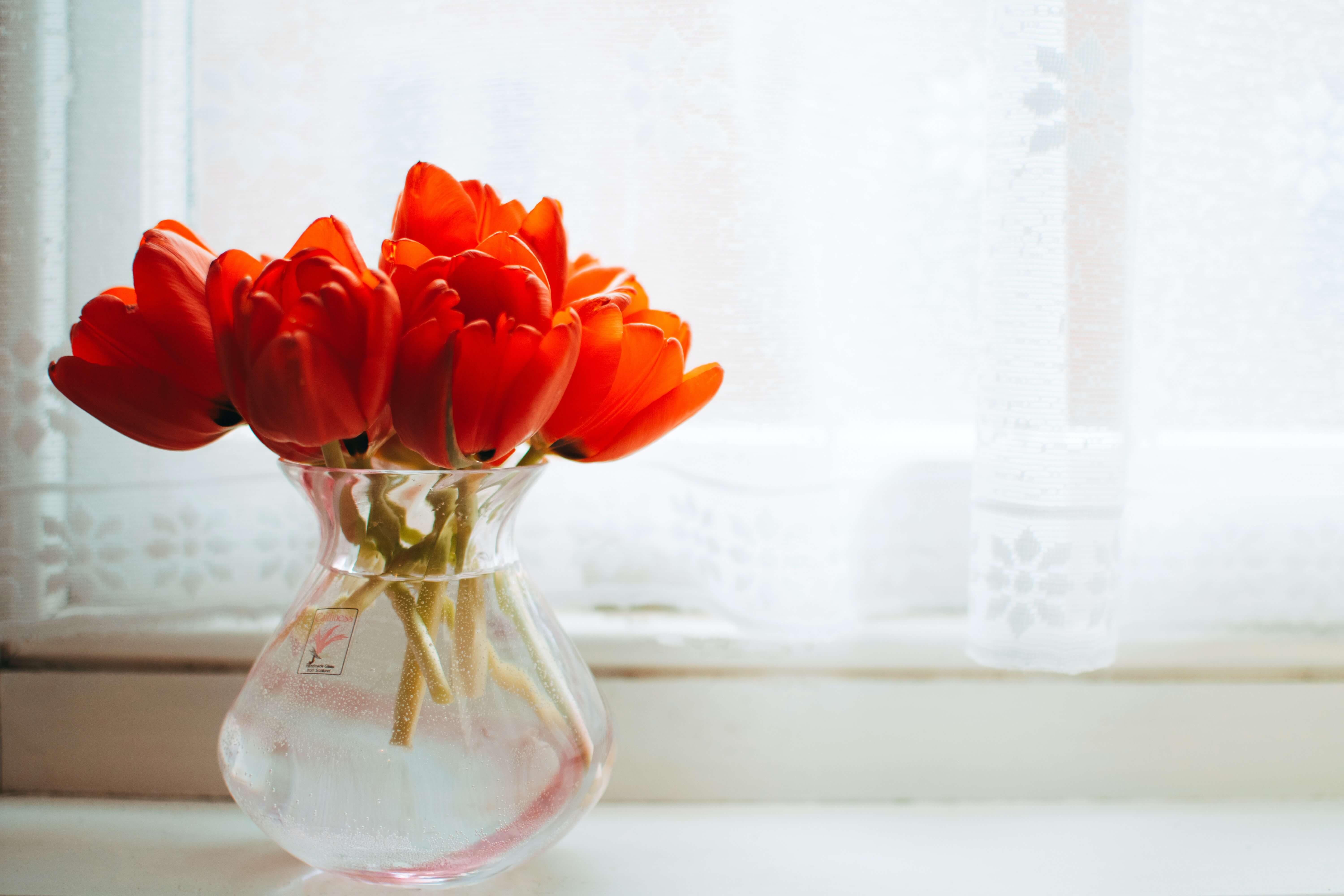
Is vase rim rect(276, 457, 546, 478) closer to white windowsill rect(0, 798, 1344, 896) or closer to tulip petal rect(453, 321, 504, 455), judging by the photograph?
tulip petal rect(453, 321, 504, 455)

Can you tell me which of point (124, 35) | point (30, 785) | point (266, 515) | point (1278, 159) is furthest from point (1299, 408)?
point (30, 785)

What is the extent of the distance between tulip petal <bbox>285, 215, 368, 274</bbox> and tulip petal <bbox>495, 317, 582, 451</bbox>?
0.10 m

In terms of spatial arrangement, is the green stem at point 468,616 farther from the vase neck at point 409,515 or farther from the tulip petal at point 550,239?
the tulip petal at point 550,239

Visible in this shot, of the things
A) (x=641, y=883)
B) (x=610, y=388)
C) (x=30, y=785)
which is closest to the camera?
(x=610, y=388)

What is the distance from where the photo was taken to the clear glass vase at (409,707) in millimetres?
468

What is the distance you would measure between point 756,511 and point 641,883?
0.83ft

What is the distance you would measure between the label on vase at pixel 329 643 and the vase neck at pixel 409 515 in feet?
0.08

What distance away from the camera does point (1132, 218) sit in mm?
615

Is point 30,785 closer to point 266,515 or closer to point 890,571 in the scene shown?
point 266,515

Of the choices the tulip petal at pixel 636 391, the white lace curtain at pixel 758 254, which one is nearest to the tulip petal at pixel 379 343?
the tulip petal at pixel 636 391

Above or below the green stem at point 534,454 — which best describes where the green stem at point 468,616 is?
below

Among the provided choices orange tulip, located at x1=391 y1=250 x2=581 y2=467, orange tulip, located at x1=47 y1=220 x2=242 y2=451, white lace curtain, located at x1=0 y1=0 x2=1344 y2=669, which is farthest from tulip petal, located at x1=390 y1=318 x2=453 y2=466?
white lace curtain, located at x1=0 y1=0 x2=1344 y2=669

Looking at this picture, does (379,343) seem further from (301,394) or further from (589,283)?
(589,283)

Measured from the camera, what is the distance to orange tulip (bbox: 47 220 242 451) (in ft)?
1.41
